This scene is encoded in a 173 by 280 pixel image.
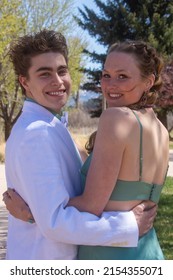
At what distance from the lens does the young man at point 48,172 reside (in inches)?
82.4

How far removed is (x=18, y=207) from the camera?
222 centimetres

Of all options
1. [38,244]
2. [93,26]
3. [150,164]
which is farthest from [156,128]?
[93,26]

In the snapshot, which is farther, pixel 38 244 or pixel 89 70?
pixel 89 70

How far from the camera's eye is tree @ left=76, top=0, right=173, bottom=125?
108ft

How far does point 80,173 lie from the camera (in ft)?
7.60

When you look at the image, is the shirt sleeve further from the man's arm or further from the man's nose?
the man's nose

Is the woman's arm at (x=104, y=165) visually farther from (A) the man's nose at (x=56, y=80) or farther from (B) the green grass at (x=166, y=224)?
(B) the green grass at (x=166, y=224)

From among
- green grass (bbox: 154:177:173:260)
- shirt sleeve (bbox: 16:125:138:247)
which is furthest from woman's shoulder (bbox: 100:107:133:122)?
green grass (bbox: 154:177:173:260)

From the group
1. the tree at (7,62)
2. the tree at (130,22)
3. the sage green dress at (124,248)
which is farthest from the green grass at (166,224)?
the tree at (130,22)

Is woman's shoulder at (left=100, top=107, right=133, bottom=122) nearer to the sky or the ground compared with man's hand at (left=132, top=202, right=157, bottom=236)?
nearer to the sky

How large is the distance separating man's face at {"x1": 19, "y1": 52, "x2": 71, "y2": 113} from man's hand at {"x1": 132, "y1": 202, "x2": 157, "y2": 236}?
1.91ft

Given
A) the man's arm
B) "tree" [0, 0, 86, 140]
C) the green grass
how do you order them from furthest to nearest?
"tree" [0, 0, 86, 140]
the green grass
the man's arm
